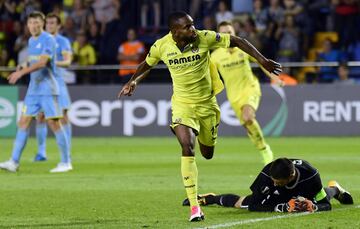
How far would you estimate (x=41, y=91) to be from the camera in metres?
16.5

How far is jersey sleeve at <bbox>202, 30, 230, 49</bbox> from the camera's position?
432 inches

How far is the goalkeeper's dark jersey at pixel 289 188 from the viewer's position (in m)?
10.6

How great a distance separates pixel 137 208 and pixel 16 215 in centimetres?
137

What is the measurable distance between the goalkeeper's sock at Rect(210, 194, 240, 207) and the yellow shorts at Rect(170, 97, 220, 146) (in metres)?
0.67

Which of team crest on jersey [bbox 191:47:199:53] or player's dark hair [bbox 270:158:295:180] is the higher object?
team crest on jersey [bbox 191:47:199:53]

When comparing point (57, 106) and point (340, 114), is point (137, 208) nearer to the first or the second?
point (57, 106)

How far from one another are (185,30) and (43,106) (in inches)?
241

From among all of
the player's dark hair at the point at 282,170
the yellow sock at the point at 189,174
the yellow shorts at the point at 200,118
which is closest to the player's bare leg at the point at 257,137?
the yellow shorts at the point at 200,118

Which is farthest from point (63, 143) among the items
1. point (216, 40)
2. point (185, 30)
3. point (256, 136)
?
point (185, 30)

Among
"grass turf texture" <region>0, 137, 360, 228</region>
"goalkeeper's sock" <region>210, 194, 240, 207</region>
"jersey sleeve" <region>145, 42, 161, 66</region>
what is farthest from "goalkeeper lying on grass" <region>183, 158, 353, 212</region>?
"jersey sleeve" <region>145, 42, 161, 66</region>

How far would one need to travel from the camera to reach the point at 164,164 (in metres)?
17.8

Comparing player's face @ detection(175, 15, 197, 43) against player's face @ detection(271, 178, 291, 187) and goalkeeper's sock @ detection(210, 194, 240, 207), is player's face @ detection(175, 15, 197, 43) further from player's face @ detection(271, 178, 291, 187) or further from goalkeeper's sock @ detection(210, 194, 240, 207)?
goalkeeper's sock @ detection(210, 194, 240, 207)

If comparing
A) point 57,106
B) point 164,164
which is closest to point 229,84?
point 164,164

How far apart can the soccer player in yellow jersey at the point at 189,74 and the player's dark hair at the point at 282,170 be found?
830 millimetres
